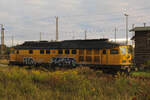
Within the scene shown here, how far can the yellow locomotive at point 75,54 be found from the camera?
17.7 metres

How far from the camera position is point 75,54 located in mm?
19438

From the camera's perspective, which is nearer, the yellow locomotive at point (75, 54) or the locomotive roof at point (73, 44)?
the yellow locomotive at point (75, 54)

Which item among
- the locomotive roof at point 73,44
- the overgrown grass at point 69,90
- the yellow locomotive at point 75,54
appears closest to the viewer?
the overgrown grass at point 69,90

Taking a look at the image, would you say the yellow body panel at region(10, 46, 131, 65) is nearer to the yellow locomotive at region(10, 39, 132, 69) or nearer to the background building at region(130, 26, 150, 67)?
the yellow locomotive at region(10, 39, 132, 69)

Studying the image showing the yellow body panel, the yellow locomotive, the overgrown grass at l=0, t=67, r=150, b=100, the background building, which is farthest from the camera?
the background building

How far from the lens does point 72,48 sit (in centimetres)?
1961

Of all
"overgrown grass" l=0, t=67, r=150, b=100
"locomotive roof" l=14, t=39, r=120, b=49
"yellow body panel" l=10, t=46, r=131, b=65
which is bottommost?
"overgrown grass" l=0, t=67, r=150, b=100

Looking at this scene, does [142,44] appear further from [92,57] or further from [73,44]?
[73,44]

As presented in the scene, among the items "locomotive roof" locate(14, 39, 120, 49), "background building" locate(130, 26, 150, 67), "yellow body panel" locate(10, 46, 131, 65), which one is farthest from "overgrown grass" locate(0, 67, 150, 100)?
"background building" locate(130, 26, 150, 67)

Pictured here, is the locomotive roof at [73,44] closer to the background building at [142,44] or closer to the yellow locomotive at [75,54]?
the yellow locomotive at [75,54]

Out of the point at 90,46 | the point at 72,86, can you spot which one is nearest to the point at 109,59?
the point at 90,46

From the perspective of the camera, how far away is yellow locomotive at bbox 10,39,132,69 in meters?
17.7

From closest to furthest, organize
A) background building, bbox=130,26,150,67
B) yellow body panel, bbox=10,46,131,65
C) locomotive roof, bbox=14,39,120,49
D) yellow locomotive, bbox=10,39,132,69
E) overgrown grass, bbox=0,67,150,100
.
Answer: overgrown grass, bbox=0,67,150,100, yellow body panel, bbox=10,46,131,65, yellow locomotive, bbox=10,39,132,69, locomotive roof, bbox=14,39,120,49, background building, bbox=130,26,150,67

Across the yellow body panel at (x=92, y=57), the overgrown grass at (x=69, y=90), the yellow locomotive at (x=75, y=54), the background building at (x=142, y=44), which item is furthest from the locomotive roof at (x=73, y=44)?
the background building at (x=142, y=44)
